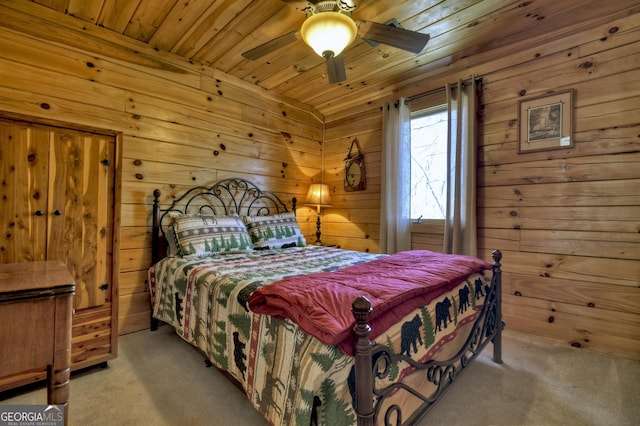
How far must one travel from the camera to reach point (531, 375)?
5.95 ft

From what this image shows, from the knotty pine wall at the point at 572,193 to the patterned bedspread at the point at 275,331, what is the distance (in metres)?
0.85

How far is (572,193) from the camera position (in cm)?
223

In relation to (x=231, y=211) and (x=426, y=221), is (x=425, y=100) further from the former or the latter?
(x=231, y=211)

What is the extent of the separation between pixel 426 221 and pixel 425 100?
1.30 meters

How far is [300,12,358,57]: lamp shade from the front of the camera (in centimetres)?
158

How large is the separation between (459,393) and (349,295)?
1.10m

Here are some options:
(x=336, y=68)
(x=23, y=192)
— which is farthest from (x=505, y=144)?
(x=23, y=192)

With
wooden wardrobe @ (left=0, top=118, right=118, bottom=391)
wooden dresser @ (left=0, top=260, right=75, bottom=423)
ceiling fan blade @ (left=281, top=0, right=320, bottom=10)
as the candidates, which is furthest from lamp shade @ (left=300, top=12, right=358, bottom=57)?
wooden dresser @ (left=0, top=260, right=75, bottom=423)

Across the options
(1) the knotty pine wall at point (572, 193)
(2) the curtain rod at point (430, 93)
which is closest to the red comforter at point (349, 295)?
(1) the knotty pine wall at point (572, 193)

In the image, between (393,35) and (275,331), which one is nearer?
(275,331)

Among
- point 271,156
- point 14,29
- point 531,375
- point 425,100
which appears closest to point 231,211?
point 271,156

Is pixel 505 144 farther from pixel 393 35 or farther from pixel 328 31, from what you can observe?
pixel 328 31

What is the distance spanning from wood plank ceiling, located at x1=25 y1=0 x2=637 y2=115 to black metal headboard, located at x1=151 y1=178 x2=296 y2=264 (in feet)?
4.09

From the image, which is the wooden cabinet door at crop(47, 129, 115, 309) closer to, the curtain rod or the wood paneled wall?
the wood paneled wall
